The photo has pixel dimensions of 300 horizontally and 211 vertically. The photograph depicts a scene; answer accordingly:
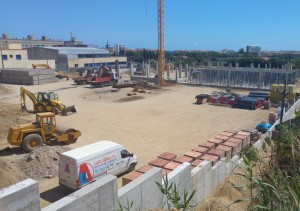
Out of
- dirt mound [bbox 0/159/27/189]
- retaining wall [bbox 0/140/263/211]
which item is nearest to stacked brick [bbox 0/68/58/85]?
dirt mound [bbox 0/159/27/189]

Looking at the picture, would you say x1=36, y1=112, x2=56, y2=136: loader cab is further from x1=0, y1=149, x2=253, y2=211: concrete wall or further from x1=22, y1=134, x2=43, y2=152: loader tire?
x1=0, y1=149, x2=253, y2=211: concrete wall

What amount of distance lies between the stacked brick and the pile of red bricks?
38.8 m

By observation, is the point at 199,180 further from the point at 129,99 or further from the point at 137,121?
the point at 129,99

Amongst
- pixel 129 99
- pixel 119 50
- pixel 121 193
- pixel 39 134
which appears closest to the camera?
pixel 121 193

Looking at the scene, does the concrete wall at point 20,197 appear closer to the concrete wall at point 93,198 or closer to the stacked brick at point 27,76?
the concrete wall at point 93,198

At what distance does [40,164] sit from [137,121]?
39.1 ft

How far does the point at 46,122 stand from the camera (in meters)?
17.2

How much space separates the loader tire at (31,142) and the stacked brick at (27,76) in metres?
33.8

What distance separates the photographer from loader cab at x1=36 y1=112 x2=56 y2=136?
55.4 ft

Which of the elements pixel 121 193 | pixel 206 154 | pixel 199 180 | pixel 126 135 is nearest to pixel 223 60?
pixel 126 135

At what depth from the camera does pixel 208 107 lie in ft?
103

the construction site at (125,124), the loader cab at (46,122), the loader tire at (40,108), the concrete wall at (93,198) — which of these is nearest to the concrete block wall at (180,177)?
the concrete wall at (93,198)

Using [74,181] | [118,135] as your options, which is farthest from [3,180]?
[118,135]

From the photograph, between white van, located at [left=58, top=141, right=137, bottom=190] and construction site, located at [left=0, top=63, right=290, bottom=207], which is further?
construction site, located at [left=0, top=63, right=290, bottom=207]
